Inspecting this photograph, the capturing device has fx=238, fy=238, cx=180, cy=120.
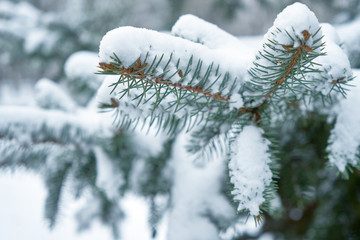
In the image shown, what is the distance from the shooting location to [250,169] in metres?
0.33

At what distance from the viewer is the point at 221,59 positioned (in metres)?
0.34

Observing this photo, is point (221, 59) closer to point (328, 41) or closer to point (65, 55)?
point (328, 41)

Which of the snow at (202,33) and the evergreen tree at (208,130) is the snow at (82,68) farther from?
the snow at (202,33)

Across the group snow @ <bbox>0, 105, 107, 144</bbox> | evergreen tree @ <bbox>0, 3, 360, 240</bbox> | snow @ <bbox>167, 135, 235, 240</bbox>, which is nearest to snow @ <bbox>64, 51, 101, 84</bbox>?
evergreen tree @ <bbox>0, 3, 360, 240</bbox>

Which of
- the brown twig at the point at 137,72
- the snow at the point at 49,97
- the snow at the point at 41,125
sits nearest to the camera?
the brown twig at the point at 137,72

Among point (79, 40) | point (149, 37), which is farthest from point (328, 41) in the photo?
point (79, 40)

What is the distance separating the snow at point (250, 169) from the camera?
32cm

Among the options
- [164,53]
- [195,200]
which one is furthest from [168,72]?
[195,200]

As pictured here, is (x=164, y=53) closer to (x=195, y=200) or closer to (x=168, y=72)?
(x=168, y=72)


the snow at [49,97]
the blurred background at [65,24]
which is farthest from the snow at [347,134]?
the blurred background at [65,24]

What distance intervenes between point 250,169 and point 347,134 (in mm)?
220

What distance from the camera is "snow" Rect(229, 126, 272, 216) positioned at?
32 cm

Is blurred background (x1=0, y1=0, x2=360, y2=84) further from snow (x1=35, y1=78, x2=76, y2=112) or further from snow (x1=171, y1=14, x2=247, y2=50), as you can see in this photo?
snow (x1=171, y1=14, x2=247, y2=50)

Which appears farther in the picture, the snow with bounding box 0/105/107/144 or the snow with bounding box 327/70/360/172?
the snow with bounding box 0/105/107/144
